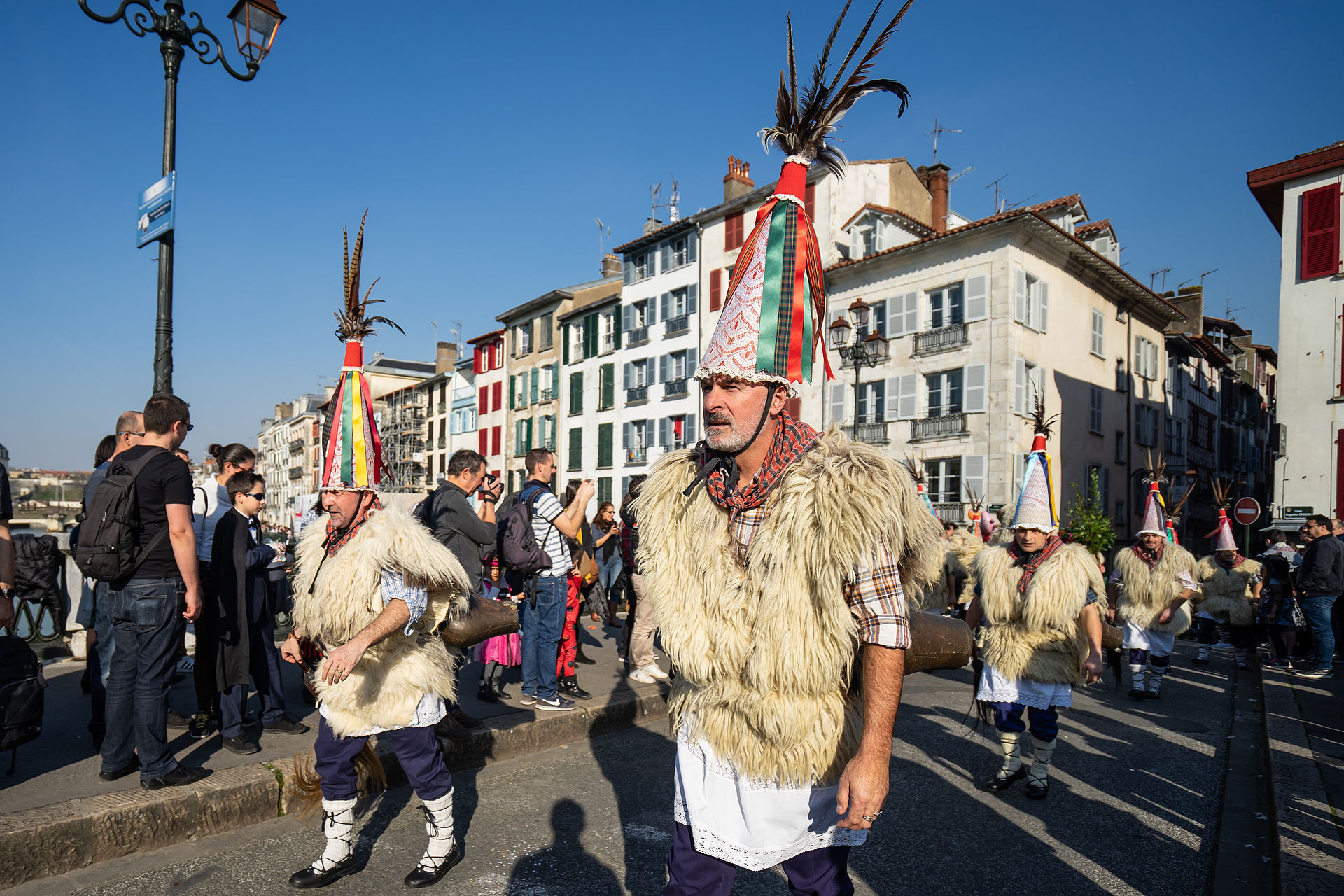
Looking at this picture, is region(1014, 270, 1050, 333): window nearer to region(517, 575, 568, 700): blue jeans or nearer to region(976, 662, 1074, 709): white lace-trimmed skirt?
region(976, 662, 1074, 709): white lace-trimmed skirt

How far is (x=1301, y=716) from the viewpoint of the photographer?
7328 millimetres

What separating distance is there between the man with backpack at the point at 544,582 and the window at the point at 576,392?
32.8 m

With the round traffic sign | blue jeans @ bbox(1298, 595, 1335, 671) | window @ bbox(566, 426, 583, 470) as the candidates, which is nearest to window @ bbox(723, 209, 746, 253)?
window @ bbox(566, 426, 583, 470)

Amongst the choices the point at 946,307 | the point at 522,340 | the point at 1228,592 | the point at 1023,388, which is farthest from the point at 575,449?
the point at 1228,592

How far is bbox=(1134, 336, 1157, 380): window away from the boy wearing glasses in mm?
32156

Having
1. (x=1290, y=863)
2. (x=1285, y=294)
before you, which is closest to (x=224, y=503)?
(x=1290, y=863)

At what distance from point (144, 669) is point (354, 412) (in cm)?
170

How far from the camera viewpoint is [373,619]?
358 centimetres

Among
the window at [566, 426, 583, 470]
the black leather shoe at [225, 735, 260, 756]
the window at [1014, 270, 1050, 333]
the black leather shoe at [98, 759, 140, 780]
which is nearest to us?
the black leather shoe at [98, 759, 140, 780]

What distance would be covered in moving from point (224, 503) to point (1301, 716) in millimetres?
9337

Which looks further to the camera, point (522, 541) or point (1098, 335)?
point (1098, 335)

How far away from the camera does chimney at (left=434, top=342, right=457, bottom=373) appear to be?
186 ft

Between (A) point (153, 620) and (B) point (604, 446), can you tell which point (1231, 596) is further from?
(B) point (604, 446)

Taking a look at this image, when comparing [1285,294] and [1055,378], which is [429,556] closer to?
[1285,294]
